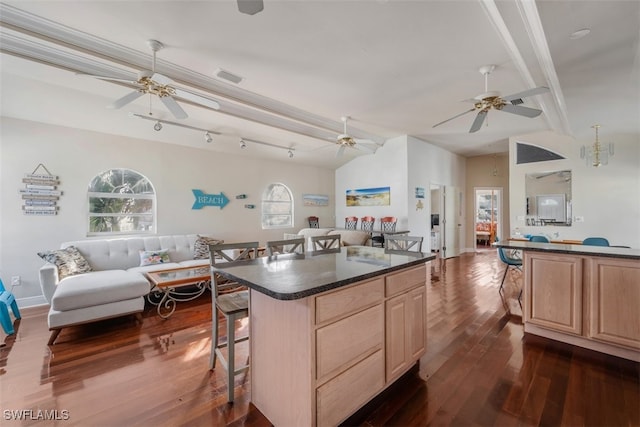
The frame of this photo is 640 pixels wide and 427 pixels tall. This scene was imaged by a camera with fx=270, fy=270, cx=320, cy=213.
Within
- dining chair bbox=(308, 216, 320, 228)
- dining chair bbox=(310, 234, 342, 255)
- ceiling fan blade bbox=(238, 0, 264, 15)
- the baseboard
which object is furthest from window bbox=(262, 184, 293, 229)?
ceiling fan blade bbox=(238, 0, 264, 15)

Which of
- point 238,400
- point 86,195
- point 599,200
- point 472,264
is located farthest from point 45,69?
point 599,200

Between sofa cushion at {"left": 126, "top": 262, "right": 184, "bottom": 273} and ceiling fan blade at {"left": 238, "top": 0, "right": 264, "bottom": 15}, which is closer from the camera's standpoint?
ceiling fan blade at {"left": 238, "top": 0, "right": 264, "bottom": 15}

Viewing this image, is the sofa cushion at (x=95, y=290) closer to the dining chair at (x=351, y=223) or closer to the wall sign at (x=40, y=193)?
the wall sign at (x=40, y=193)

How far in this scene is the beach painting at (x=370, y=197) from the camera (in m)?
7.08

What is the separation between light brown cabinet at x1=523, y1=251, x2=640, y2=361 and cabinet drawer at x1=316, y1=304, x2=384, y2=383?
85.8 inches

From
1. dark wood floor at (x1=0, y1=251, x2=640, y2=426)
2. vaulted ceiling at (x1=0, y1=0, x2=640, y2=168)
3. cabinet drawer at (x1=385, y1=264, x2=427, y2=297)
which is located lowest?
dark wood floor at (x1=0, y1=251, x2=640, y2=426)

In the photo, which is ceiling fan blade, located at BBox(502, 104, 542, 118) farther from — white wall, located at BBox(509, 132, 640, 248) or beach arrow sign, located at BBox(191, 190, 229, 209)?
beach arrow sign, located at BBox(191, 190, 229, 209)

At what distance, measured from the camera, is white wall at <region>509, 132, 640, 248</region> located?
5.21 m

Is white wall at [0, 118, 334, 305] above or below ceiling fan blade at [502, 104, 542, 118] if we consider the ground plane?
below

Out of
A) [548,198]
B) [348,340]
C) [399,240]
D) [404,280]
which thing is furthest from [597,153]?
[348,340]

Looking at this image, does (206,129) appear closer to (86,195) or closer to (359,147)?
(86,195)

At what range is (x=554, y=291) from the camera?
2818 millimetres

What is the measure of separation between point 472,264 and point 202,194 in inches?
263

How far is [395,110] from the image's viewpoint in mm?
4781
